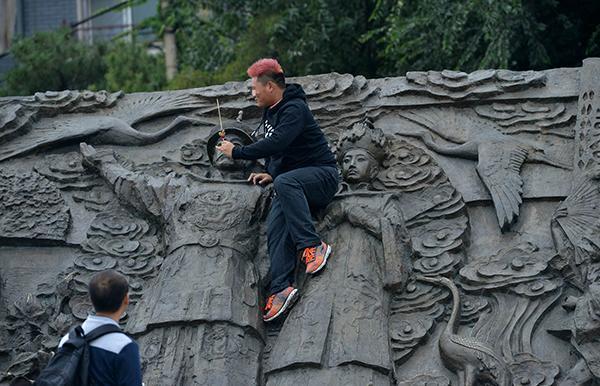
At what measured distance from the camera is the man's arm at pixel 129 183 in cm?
1423

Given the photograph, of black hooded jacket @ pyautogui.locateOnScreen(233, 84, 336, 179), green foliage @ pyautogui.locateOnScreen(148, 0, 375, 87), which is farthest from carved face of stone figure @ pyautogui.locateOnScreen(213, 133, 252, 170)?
green foliage @ pyautogui.locateOnScreen(148, 0, 375, 87)

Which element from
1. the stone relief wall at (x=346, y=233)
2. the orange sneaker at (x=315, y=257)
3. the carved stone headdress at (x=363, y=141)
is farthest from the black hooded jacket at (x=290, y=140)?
the orange sneaker at (x=315, y=257)

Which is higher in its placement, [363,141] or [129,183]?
[363,141]

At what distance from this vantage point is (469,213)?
1418 cm

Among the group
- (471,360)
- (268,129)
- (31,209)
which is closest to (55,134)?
(31,209)

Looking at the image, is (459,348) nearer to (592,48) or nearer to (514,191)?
(514,191)

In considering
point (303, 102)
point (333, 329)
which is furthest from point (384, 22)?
point (333, 329)

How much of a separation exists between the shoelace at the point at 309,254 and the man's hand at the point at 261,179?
799mm

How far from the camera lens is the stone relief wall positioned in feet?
42.3

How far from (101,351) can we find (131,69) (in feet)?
37.7

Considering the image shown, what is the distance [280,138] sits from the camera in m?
13.5

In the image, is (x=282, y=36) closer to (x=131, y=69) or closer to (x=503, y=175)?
(x=131, y=69)

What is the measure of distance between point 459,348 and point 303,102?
2.13 m

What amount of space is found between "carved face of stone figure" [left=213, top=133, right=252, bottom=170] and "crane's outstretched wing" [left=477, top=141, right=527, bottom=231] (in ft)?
5.75
